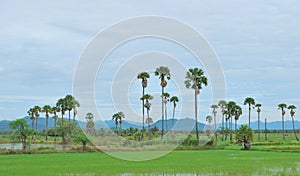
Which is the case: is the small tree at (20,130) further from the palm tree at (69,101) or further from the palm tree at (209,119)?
the palm tree at (209,119)

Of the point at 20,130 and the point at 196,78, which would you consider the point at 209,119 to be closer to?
the point at 196,78

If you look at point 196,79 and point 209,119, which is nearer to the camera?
point 196,79

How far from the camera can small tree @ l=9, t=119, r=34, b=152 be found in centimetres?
3919

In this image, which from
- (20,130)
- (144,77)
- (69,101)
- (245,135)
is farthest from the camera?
(69,101)

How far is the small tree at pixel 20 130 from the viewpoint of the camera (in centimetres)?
3919

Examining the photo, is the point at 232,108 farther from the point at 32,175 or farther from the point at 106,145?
the point at 32,175

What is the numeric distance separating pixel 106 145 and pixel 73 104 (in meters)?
25.5

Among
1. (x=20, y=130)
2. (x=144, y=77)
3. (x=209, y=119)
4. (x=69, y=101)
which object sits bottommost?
(x=209, y=119)

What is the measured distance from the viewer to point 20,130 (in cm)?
3928

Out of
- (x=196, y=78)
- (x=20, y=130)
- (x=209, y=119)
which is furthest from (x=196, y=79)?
(x=209, y=119)

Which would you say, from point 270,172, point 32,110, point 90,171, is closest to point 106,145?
point 90,171

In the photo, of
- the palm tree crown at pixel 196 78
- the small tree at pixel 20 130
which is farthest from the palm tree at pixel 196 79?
the small tree at pixel 20 130

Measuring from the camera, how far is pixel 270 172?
64.8 ft

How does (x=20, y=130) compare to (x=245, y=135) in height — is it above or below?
above
